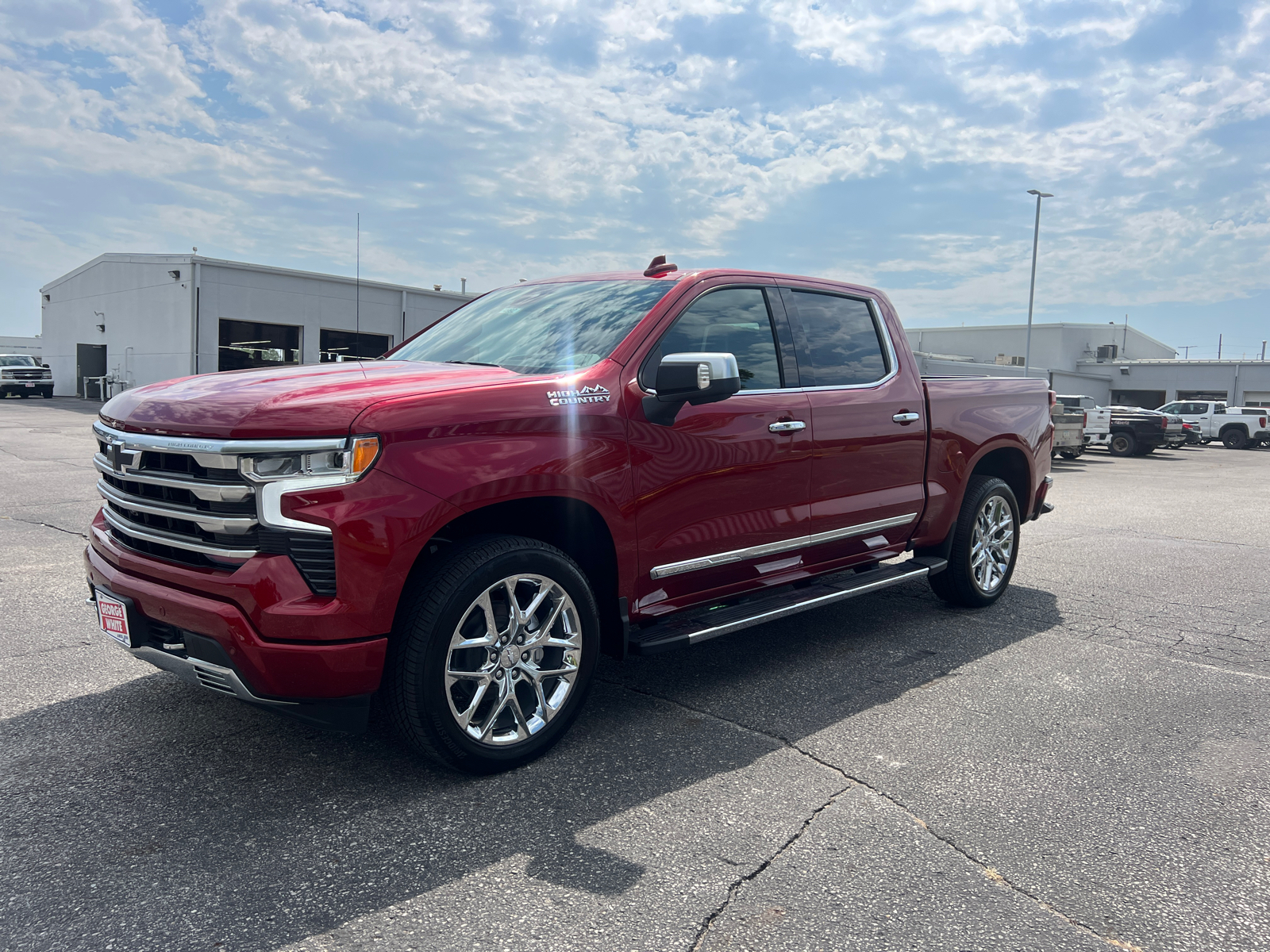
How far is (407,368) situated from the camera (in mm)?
3803

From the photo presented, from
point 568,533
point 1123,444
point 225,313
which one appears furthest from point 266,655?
point 225,313

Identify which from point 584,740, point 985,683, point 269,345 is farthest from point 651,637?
point 269,345

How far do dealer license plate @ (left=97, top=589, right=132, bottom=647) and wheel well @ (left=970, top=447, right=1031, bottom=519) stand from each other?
4995mm

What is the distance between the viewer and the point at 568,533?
3717 millimetres

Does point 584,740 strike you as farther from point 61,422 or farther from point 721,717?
point 61,422

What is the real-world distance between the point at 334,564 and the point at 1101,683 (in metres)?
3.78

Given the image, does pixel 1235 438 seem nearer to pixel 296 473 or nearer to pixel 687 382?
pixel 687 382

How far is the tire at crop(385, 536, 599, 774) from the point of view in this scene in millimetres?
3127

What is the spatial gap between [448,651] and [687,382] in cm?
135

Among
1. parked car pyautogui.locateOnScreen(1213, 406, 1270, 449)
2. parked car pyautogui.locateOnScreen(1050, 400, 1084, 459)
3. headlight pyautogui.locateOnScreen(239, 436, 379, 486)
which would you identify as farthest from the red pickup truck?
parked car pyautogui.locateOnScreen(1213, 406, 1270, 449)

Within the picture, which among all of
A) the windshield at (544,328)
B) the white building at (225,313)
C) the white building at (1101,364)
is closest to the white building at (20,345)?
the white building at (225,313)

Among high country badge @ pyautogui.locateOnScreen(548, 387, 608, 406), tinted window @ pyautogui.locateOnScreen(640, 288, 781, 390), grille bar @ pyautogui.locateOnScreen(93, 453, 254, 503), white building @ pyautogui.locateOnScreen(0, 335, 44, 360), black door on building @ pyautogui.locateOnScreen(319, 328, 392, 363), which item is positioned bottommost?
grille bar @ pyautogui.locateOnScreen(93, 453, 254, 503)

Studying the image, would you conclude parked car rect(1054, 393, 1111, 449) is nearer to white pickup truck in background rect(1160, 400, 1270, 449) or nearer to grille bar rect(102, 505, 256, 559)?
white pickup truck in background rect(1160, 400, 1270, 449)

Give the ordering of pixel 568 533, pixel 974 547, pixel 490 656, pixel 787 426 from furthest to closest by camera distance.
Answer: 1. pixel 974 547
2. pixel 787 426
3. pixel 568 533
4. pixel 490 656
